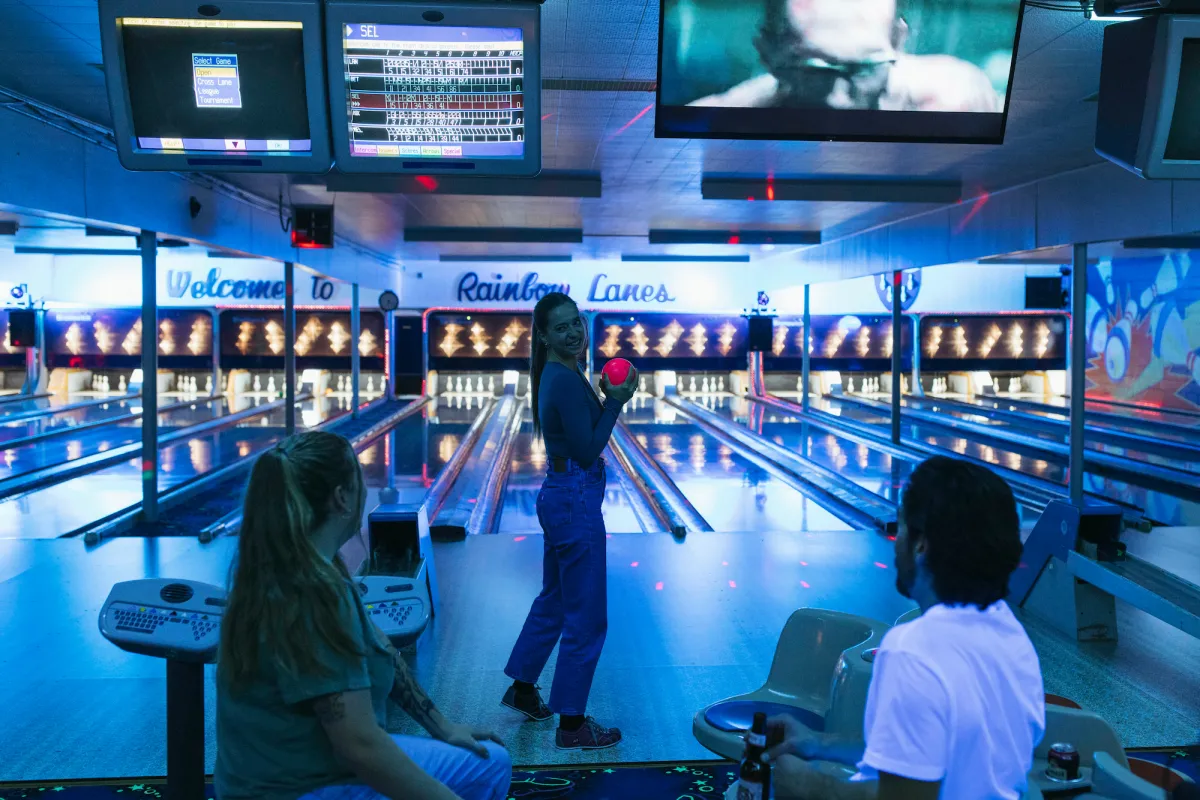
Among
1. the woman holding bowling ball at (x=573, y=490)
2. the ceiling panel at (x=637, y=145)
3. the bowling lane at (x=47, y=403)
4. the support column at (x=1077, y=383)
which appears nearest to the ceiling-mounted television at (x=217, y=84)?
the ceiling panel at (x=637, y=145)

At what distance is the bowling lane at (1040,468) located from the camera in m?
8.02

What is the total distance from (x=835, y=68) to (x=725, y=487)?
20.4 ft

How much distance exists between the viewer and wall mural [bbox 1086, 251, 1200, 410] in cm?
1341

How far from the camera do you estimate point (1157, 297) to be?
14.1 metres

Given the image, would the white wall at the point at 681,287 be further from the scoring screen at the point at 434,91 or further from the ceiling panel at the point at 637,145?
the scoring screen at the point at 434,91

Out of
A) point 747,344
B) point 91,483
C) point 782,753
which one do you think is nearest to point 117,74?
point 782,753

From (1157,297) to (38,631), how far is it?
1434 centimetres

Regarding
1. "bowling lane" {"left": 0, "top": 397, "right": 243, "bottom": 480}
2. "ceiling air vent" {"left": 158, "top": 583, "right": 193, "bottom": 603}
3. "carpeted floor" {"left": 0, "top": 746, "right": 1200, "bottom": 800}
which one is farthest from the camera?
"bowling lane" {"left": 0, "top": 397, "right": 243, "bottom": 480}

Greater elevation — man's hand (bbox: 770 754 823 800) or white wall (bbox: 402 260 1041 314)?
white wall (bbox: 402 260 1041 314)

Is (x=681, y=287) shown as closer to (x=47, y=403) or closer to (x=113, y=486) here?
(x=47, y=403)

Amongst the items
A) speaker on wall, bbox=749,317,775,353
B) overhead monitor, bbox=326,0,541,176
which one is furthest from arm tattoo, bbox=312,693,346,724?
speaker on wall, bbox=749,317,775,353

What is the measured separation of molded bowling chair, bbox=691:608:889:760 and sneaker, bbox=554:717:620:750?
1.97ft

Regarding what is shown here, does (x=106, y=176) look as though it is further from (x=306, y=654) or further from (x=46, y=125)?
(x=306, y=654)

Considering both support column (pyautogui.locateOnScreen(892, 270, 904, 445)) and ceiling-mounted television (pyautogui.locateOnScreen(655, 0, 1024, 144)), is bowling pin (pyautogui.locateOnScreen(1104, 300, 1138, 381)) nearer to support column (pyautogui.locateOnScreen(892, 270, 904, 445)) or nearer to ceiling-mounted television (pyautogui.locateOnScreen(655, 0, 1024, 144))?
support column (pyautogui.locateOnScreen(892, 270, 904, 445))
